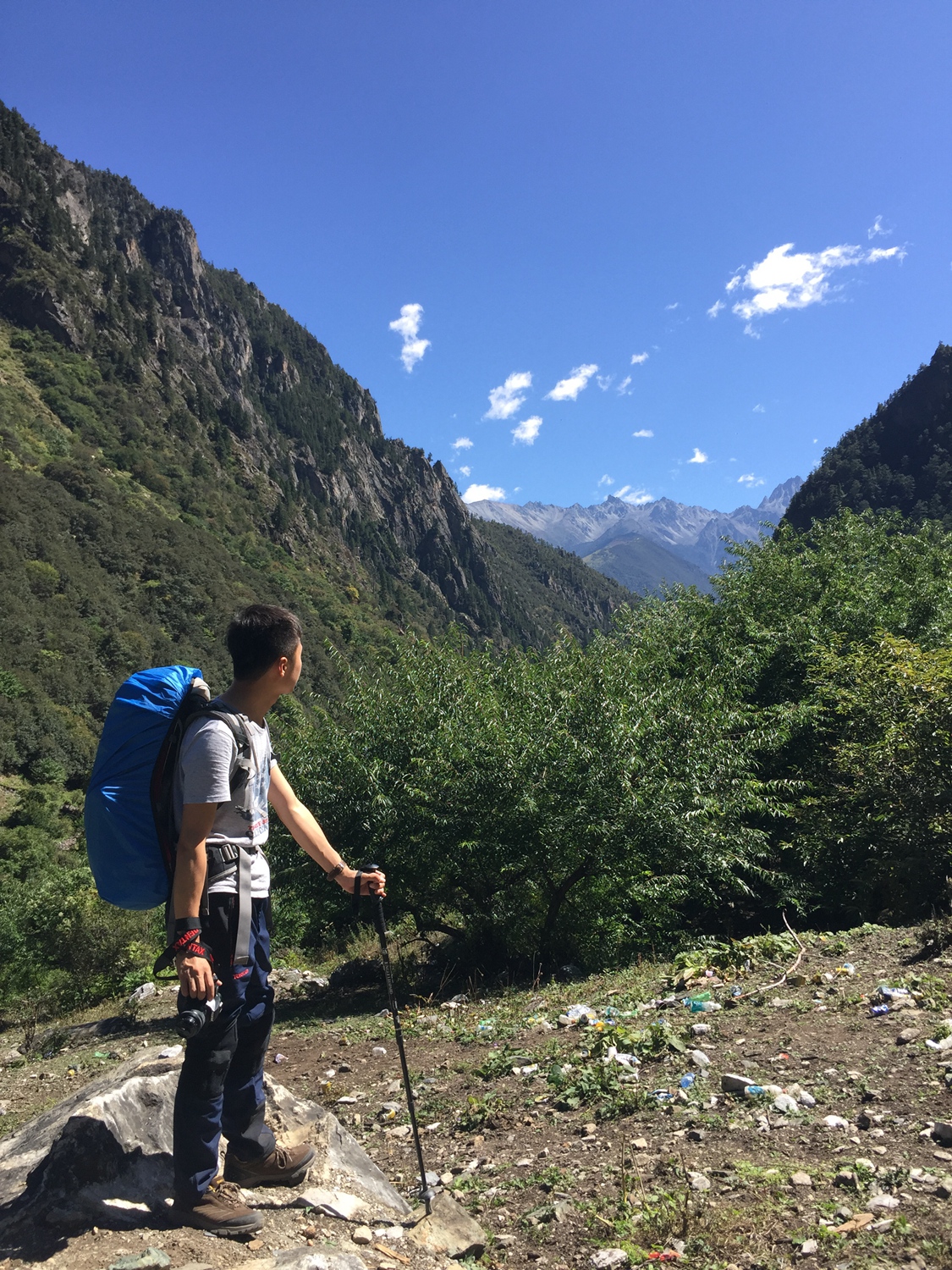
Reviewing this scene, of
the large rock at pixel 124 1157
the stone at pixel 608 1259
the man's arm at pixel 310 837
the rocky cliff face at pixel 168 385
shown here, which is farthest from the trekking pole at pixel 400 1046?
the rocky cliff face at pixel 168 385

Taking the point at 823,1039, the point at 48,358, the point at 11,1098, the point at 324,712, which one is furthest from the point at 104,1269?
the point at 48,358

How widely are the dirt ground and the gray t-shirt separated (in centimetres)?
146

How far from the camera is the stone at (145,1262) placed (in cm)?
271

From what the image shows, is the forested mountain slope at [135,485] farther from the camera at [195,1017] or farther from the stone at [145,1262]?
the stone at [145,1262]

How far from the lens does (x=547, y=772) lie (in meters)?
10.6

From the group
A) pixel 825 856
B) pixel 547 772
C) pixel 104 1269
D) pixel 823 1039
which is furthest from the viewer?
pixel 825 856

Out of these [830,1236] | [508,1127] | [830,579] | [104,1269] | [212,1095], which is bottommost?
[508,1127]

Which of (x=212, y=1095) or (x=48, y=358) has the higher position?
(x=48, y=358)

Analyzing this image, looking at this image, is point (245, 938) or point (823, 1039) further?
point (823, 1039)

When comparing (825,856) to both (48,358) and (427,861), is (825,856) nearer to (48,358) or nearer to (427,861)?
(427,861)

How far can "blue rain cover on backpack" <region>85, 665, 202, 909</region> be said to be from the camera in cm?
314

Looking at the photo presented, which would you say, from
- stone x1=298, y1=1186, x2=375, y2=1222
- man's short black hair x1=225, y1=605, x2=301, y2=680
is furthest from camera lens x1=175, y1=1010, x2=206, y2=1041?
man's short black hair x1=225, y1=605, x2=301, y2=680

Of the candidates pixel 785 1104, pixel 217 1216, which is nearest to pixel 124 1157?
pixel 217 1216

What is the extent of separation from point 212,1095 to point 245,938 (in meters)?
0.66
